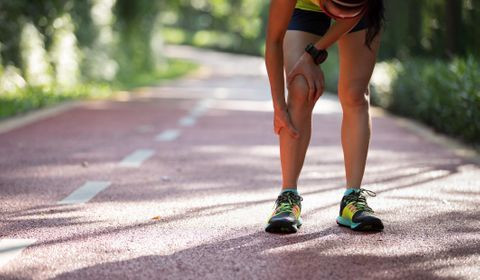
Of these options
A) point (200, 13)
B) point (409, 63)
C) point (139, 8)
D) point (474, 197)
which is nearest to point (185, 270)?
point (474, 197)

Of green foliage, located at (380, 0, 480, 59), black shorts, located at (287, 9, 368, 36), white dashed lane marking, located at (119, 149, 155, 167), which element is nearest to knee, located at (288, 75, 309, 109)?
black shorts, located at (287, 9, 368, 36)

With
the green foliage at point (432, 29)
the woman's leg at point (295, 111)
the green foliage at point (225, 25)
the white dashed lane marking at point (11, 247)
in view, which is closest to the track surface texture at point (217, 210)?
the white dashed lane marking at point (11, 247)

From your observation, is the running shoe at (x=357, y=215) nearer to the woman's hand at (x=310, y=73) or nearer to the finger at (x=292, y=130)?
the finger at (x=292, y=130)

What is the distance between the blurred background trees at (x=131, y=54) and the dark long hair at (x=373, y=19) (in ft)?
13.9

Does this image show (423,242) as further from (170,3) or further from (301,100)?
(170,3)

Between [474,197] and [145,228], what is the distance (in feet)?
7.84

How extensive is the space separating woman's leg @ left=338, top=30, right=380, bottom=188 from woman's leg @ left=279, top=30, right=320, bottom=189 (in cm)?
20

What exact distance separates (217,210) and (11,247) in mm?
1484

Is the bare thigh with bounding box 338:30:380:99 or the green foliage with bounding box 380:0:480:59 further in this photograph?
the green foliage with bounding box 380:0:480:59

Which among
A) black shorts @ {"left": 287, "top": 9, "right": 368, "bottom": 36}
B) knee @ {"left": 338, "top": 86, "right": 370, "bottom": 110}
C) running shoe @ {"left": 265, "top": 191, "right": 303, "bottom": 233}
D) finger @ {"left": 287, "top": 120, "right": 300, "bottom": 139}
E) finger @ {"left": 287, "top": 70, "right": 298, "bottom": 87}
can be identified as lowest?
running shoe @ {"left": 265, "top": 191, "right": 303, "bottom": 233}

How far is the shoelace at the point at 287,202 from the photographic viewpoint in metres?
4.27

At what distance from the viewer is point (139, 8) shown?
91.5 ft

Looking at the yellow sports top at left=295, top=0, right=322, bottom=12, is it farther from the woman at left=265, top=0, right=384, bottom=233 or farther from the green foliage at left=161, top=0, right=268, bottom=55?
the green foliage at left=161, top=0, right=268, bottom=55

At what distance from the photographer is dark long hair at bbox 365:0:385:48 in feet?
13.9
